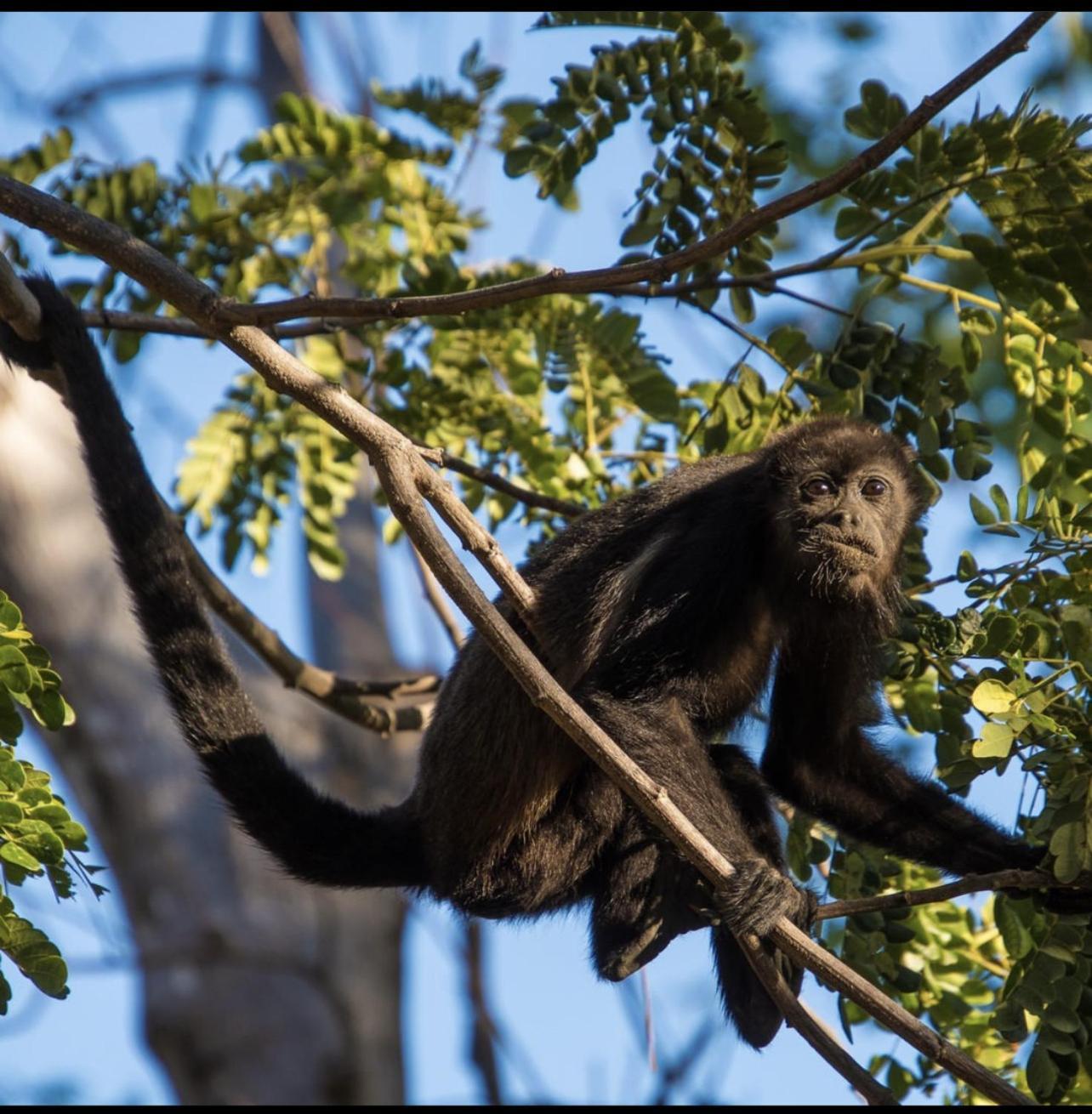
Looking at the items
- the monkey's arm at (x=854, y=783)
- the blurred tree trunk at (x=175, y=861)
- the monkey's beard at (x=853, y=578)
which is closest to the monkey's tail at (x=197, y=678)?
the monkey's arm at (x=854, y=783)

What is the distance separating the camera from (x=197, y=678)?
176 inches

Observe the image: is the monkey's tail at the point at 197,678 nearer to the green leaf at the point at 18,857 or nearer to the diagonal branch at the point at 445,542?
the diagonal branch at the point at 445,542

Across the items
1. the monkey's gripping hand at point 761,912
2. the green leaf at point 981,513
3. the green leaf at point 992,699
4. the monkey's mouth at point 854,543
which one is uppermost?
the monkey's mouth at point 854,543

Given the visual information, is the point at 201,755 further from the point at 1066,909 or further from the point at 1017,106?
the point at 1017,106

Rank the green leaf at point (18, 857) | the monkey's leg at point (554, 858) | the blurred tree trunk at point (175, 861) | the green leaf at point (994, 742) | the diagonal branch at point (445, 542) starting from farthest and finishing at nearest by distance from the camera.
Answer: the blurred tree trunk at point (175, 861) < the monkey's leg at point (554, 858) < the green leaf at point (994, 742) < the diagonal branch at point (445, 542) < the green leaf at point (18, 857)

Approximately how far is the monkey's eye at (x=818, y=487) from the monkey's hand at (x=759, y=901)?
1.30 meters

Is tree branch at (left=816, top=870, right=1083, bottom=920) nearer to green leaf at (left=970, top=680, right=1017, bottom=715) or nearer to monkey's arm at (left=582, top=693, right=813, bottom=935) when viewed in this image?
monkey's arm at (left=582, top=693, right=813, bottom=935)

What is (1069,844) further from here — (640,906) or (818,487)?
(818,487)

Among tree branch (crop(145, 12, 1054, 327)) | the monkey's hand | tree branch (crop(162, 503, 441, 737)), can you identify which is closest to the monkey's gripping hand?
the monkey's hand

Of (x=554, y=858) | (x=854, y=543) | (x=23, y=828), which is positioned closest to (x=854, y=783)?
(x=854, y=543)

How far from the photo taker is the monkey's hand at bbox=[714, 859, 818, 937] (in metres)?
3.78

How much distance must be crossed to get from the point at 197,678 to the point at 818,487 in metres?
2.10

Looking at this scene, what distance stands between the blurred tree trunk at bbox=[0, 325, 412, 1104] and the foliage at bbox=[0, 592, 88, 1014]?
3877mm

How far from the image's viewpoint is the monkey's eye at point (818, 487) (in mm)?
4621
